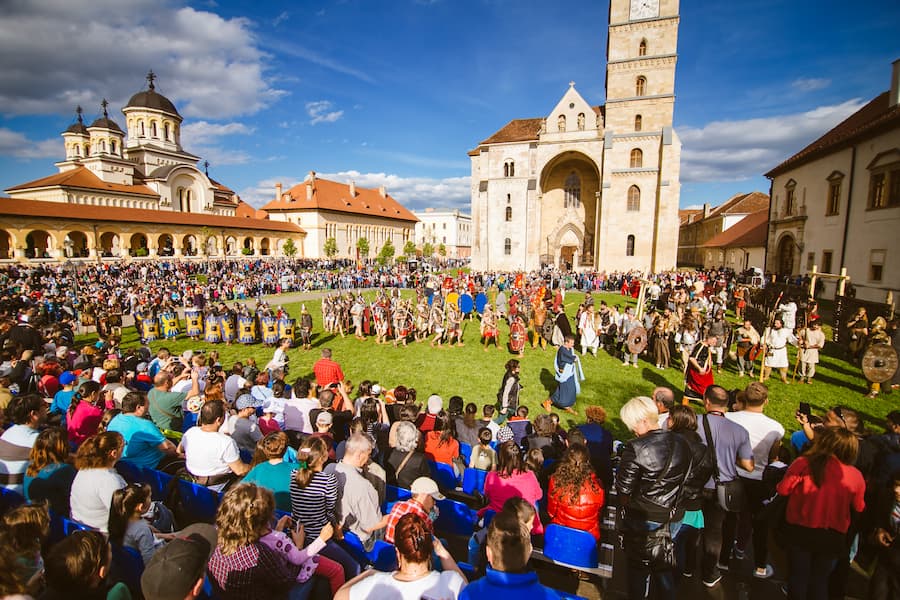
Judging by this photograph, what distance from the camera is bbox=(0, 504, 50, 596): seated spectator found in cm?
Answer: 222

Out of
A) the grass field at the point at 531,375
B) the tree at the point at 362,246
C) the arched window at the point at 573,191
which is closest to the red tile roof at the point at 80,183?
the tree at the point at 362,246

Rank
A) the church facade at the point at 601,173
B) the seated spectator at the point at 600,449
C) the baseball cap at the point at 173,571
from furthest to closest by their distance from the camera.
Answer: the church facade at the point at 601,173, the seated spectator at the point at 600,449, the baseball cap at the point at 173,571

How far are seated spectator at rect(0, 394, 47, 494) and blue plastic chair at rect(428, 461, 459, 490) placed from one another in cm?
392

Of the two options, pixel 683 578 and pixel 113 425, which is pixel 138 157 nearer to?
pixel 113 425

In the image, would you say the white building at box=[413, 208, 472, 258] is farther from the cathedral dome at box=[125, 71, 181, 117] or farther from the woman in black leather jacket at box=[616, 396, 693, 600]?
the woman in black leather jacket at box=[616, 396, 693, 600]

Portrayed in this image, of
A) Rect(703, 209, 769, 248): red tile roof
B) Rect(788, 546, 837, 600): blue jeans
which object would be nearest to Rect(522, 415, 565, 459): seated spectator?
Rect(788, 546, 837, 600): blue jeans

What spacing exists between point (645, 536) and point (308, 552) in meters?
2.49

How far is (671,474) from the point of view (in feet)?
10.1

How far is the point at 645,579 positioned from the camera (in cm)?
324

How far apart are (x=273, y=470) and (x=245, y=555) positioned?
1.35 metres

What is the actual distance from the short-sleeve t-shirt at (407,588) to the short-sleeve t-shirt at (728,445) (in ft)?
8.79

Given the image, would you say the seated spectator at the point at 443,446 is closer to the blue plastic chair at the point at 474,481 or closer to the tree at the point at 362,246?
the blue plastic chair at the point at 474,481

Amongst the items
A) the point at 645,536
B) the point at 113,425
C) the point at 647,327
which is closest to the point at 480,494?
the point at 645,536

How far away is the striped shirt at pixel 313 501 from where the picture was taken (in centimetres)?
320
